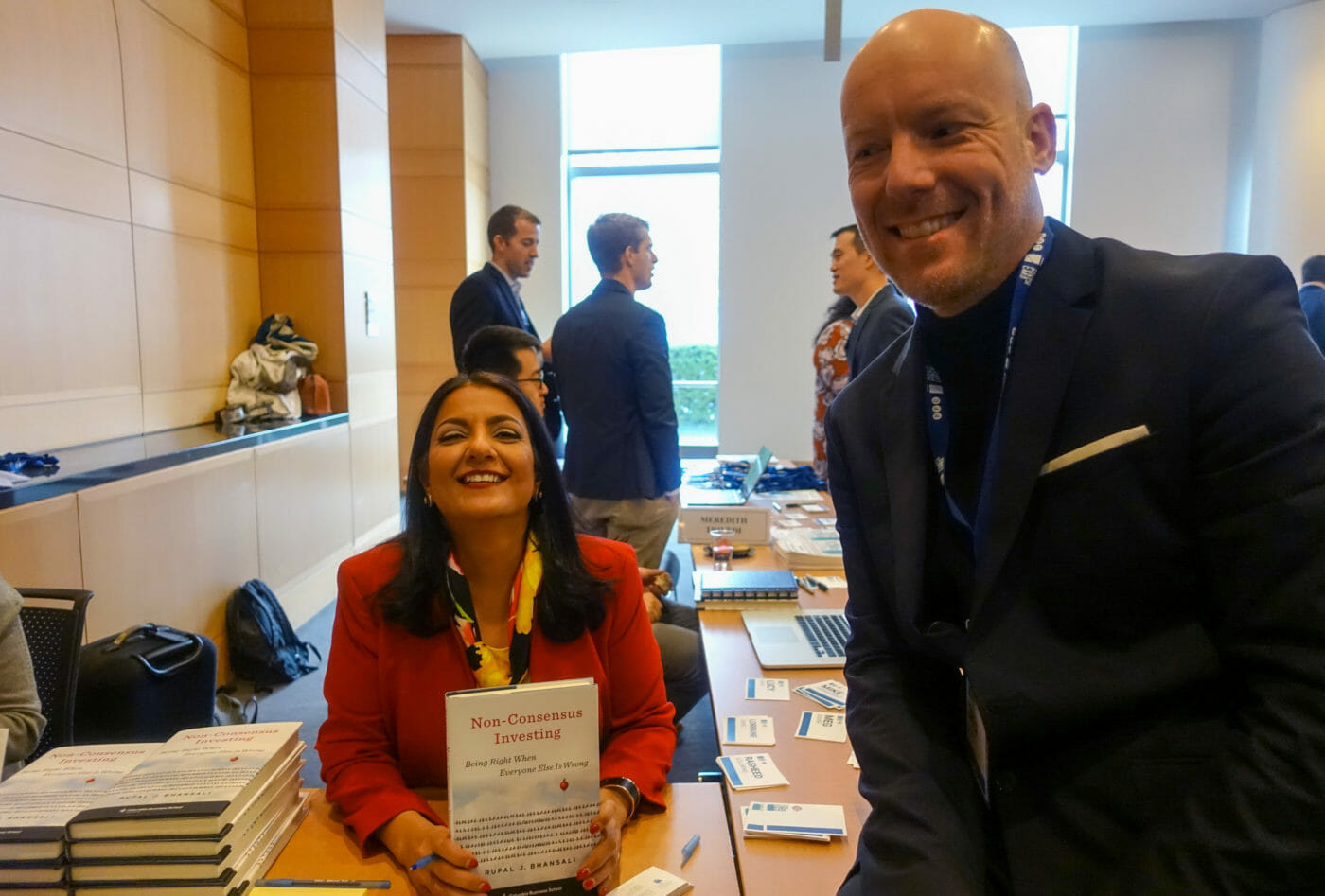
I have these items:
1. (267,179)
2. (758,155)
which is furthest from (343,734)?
(758,155)

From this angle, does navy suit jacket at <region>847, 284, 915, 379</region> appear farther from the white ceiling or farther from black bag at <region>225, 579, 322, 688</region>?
the white ceiling

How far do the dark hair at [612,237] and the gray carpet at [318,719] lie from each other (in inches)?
52.6

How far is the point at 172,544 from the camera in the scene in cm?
325

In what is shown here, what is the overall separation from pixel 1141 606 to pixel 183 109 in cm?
450

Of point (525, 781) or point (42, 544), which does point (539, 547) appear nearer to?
point (525, 781)

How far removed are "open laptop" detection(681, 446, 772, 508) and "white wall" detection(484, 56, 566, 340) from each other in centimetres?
437

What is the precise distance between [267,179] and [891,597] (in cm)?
475

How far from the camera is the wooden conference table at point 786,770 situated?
1.14 metres

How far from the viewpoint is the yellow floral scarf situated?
4.83 ft

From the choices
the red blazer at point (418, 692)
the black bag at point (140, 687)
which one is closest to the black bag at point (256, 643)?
the black bag at point (140, 687)

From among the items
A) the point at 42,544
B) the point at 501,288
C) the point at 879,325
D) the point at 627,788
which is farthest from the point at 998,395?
the point at 501,288

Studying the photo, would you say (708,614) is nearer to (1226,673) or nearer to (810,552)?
(810,552)

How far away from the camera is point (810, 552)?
259 centimetres

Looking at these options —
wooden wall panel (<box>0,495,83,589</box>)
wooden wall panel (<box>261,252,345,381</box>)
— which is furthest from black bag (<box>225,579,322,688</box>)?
wooden wall panel (<box>261,252,345,381</box>)
